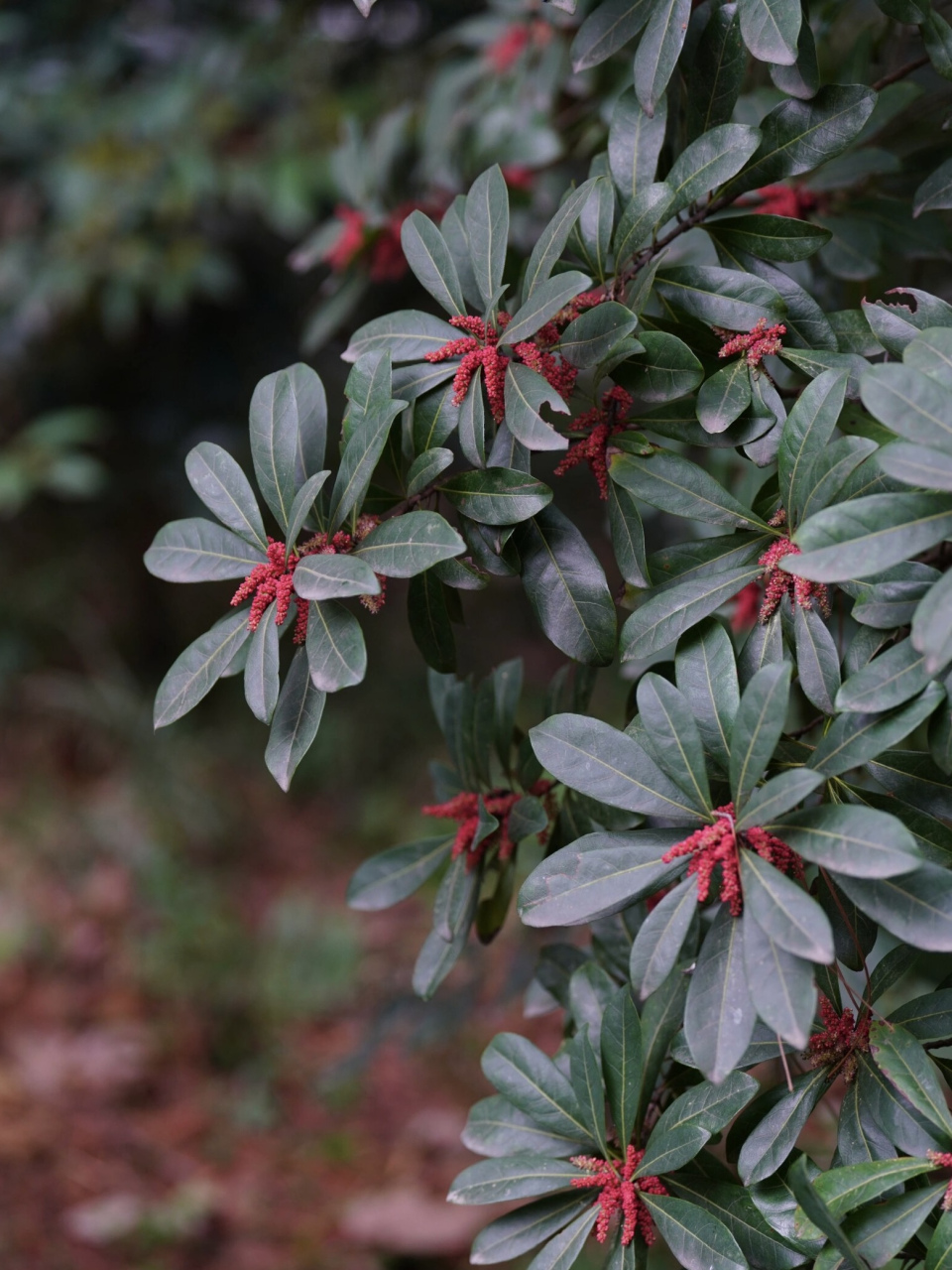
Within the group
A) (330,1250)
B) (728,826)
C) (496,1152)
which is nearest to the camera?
(728,826)

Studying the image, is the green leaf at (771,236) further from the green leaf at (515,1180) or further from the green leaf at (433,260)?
the green leaf at (515,1180)

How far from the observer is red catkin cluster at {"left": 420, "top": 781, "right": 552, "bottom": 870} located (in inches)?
31.1

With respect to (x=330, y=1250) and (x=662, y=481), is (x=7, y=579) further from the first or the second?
(x=662, y=481)

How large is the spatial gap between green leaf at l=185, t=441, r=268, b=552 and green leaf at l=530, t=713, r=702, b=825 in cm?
22

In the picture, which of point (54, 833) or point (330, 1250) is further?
point (54, 833)

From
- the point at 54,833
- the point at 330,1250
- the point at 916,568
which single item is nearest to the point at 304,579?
the point at 916,568

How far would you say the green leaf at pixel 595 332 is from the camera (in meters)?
0.62

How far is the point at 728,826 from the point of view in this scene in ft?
1.88

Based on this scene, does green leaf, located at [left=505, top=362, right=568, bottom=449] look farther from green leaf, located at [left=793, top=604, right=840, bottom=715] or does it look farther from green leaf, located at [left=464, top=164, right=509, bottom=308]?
green leaf, located at [left=793, top=604, right=840, bottom=715]

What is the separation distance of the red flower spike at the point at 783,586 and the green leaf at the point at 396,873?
1.15 ft

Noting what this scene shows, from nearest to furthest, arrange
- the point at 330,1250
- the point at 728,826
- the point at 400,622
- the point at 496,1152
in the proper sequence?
the point at 728,826 < the point at 496,1152 < the point at 330,1250 < the point at 400,622

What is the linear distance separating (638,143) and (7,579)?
2898mm

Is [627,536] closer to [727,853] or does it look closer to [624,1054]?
[727,853]

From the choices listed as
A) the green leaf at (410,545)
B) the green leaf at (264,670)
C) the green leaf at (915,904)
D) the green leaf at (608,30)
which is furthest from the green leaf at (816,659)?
the green leaf at (608,30)
